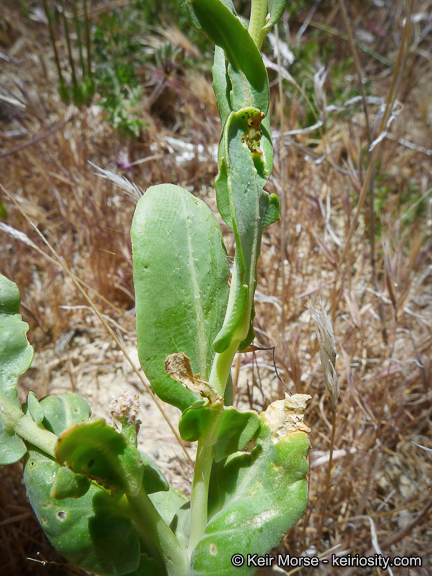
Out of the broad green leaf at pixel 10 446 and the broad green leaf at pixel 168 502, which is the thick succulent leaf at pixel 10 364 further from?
the broad green leaf at pixel 168 502

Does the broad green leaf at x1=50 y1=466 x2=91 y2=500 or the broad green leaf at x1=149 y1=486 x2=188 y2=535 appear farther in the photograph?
the broad green leaf at x1=149 y1=486 x2=188 y2=535

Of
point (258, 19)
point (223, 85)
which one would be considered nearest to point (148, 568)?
point (223, 85)

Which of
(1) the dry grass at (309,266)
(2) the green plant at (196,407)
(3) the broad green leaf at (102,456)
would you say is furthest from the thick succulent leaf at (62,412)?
(1) the dry grass at (309,266)

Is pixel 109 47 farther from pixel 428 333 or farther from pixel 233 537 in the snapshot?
pixel 233 537

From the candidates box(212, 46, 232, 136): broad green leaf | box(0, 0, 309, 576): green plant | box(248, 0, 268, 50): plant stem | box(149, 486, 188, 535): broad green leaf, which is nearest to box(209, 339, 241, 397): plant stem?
box(0, 0, 309, 576): green plant

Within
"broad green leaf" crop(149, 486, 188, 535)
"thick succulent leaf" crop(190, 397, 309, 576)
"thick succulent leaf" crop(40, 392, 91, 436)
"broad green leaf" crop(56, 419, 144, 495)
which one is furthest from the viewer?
"broad green leaf" crop(149, 486, 188, 535)

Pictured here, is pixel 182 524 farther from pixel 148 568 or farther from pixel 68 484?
pixel 68 484

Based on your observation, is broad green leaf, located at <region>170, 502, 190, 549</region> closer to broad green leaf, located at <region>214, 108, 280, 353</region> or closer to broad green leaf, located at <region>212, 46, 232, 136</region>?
broad green leaf, located at <region>214, 108, 280, 353</region>
